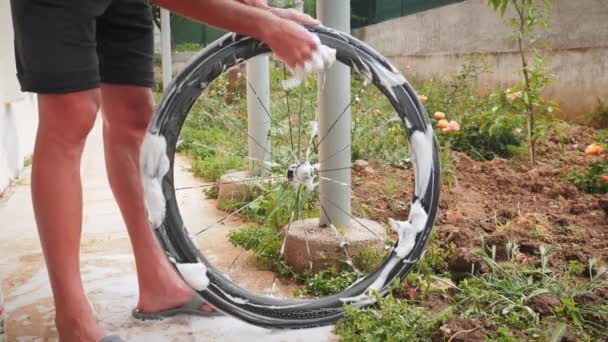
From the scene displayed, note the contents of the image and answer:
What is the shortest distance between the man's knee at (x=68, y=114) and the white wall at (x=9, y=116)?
2774 mm

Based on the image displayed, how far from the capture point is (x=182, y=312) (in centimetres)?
228

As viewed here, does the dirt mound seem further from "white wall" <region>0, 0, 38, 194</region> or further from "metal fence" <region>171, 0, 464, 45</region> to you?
"metal fence" <region>171, 0, 464, 45</region>

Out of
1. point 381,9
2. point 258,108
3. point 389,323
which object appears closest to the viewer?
point 389,323

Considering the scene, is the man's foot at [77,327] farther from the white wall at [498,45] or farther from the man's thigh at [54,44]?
the white wall at [498,45]

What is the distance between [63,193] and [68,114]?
0.24m

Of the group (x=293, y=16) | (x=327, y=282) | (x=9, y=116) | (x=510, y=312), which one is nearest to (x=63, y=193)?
(x=293, y=16)

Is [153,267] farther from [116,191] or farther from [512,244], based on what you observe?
[512,244]

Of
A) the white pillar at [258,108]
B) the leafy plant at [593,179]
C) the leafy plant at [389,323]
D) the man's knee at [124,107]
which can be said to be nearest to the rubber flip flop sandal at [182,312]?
the leafy plant at [389,323]

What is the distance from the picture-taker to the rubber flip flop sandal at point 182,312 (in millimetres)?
2246

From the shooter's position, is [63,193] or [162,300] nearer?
[63,193]

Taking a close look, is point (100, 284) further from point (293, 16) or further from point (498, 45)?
point (498, 45)

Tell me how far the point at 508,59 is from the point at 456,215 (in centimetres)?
398

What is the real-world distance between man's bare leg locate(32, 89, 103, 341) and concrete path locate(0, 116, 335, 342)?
26cm

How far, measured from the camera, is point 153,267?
229cm
